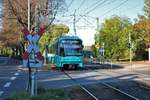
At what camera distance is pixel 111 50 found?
270 feet

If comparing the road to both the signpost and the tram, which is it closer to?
the signpost

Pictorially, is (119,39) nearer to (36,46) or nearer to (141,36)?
(141,36)

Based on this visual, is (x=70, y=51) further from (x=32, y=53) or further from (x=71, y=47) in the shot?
(x=32, y=53)

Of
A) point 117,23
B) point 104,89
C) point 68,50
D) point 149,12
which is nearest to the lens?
point 104,89

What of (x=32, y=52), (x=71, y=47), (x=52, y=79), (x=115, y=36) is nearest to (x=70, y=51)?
(x=71, y=47)

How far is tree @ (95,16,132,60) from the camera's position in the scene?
269 feet

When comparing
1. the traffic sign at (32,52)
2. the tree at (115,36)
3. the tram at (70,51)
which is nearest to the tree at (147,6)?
the tree at (115,36)

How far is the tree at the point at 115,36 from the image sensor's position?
82000mm

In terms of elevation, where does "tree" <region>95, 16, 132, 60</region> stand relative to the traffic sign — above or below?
above

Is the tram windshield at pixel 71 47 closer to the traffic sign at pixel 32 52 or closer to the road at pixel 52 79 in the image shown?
the road at pixel 52 79

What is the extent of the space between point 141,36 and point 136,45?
10.3 feet

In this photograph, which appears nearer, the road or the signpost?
the signpost

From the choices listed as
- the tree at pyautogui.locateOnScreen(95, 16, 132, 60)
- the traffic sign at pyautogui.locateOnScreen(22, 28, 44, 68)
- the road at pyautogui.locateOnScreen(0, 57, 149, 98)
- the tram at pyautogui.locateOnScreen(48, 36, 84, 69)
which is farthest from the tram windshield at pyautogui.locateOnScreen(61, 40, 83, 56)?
the tree at pyautogui.locateOnScreen(95, 16, 132, 60)

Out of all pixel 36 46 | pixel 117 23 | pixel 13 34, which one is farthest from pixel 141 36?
pixel 36 46
